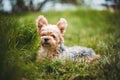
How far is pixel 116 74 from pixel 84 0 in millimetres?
11241

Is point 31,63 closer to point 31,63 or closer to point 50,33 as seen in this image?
point 31,63

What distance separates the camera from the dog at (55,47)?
7172 millimetres

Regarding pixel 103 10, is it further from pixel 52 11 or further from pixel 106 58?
pixel 106 58

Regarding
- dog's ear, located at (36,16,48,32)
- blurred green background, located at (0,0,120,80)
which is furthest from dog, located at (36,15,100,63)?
blurred green background, located at (0,0,120,80)

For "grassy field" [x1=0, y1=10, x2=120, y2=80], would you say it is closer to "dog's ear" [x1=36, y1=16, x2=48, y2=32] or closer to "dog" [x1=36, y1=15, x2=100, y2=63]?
"dog" [x1=36, y1=15, x2=100, y2=63]

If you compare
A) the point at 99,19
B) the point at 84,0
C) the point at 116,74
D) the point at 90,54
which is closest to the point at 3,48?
the point at 116,74

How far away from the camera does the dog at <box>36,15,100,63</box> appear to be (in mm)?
7172

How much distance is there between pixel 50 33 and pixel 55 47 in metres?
0.28

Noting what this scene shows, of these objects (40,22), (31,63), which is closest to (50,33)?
(40,22)

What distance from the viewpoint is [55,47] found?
736cm

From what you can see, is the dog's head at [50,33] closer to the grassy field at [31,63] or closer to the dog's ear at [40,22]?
the dog's ear at [40,22]

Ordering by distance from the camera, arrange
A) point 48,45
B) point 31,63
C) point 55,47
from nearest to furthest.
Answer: point 31,63 → point 48,45 → point 55,47

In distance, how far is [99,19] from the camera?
15500 mm

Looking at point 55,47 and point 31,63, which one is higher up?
point 55,47
